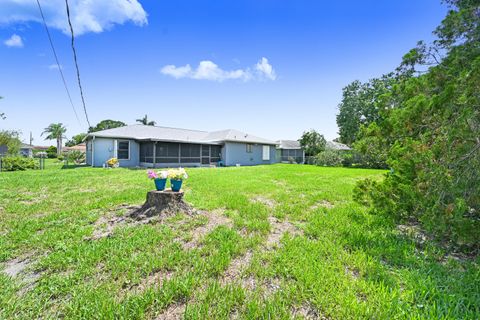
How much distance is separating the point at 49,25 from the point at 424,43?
9832 millimetres

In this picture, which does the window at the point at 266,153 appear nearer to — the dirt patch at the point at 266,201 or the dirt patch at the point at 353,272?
the dirt patch at the point at 266,201

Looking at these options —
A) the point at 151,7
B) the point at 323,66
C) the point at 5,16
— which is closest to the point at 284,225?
the point at 151,7

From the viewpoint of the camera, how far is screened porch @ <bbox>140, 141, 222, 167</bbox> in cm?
1679

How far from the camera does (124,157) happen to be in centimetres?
1673

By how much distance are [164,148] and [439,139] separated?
17.3 metres

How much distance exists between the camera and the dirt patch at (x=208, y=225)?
319 centimetres

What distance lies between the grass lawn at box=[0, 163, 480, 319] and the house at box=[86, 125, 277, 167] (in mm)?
12877

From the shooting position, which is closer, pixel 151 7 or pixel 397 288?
pixel 397 288

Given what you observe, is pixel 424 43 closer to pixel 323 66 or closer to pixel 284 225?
pixel 284 225

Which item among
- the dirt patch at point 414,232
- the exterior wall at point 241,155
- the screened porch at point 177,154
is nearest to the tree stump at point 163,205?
the dirt patch at point 414,232

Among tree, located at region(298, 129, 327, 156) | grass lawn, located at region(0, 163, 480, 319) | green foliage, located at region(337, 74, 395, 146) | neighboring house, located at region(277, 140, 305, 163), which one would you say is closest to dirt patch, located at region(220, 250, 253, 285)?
grass lawn, located at region(0, 163, 480, 319)

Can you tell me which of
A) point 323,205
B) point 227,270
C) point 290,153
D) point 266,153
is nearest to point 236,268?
point 227,270

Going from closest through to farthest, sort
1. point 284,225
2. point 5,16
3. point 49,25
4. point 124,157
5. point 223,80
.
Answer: point 284,225, point 5,16, point 49,25, point 223,80, point 124,157

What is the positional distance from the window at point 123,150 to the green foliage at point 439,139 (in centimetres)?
1763
